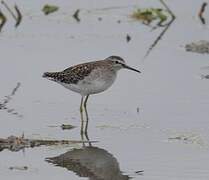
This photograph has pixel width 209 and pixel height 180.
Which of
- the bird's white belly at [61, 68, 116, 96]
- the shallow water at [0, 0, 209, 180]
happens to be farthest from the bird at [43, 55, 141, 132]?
the shallow water at [0, 0, 209, 180]

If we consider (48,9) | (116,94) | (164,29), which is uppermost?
(48,9)

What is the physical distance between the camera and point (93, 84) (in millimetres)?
12125

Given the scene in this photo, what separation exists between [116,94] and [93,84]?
0.98 meters

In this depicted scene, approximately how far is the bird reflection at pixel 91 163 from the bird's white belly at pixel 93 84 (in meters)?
1.63

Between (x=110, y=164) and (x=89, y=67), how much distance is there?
271 centimetres

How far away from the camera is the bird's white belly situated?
12.1 metres

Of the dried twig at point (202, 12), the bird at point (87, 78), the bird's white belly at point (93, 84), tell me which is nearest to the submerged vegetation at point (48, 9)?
the dried twig at point (202, 12)

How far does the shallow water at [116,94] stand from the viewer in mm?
10008

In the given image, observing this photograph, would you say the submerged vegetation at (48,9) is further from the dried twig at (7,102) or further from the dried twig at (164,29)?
the dried twig at (7,102)

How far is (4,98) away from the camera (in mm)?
12578

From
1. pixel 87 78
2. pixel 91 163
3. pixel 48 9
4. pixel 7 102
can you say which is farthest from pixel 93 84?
pixel 48 9

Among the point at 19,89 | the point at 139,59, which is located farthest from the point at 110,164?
the point at 139,59

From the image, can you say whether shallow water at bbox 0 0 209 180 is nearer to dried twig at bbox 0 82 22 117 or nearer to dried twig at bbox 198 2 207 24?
→ dried twig at bbox 0 82 22 117

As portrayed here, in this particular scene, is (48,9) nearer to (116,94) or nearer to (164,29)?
(164,29)
